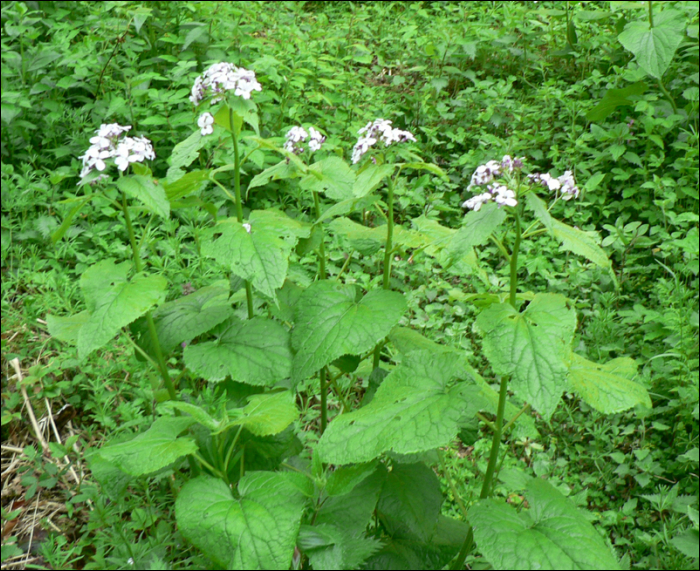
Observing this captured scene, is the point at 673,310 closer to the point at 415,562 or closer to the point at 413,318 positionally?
the point at 413,318

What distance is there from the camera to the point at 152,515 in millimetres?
2334

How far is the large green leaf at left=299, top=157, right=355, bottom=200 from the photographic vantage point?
2.04 m

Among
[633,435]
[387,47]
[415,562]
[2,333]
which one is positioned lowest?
[633,435]

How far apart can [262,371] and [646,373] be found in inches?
76.7

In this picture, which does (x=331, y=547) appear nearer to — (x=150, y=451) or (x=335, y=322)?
(x=150, y=451)

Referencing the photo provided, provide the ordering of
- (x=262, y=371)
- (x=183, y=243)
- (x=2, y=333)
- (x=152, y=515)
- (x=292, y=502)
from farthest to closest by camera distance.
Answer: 1. (x=183, y=243)
2. (x=2, y=333)
3. (x=152, y=515)
4. (x=262, y=371)
5. (x=292, y=502)

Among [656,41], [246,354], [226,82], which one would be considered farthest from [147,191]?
[656,41]

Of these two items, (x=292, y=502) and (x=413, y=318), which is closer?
(x=292, y=502)

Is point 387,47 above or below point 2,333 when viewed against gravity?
above

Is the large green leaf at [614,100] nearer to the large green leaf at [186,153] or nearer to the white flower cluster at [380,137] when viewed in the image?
the white flower cluster at [380,137]

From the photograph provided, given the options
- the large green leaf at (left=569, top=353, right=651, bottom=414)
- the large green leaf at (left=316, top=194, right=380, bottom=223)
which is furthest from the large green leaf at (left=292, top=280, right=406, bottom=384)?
the large green leaf at (left=569, top=353, right=651, bottom=414)

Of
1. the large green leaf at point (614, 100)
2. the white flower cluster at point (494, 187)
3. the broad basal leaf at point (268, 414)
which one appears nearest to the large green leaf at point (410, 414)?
the broad basal leaf at point (268, 414)

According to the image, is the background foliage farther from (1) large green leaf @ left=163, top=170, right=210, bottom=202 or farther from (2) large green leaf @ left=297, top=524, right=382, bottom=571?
(2) large green leaf @ left=297, top=524, right=382, bottom=571

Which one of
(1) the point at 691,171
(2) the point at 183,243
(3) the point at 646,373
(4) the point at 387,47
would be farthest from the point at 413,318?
(4) the point at 387,47
